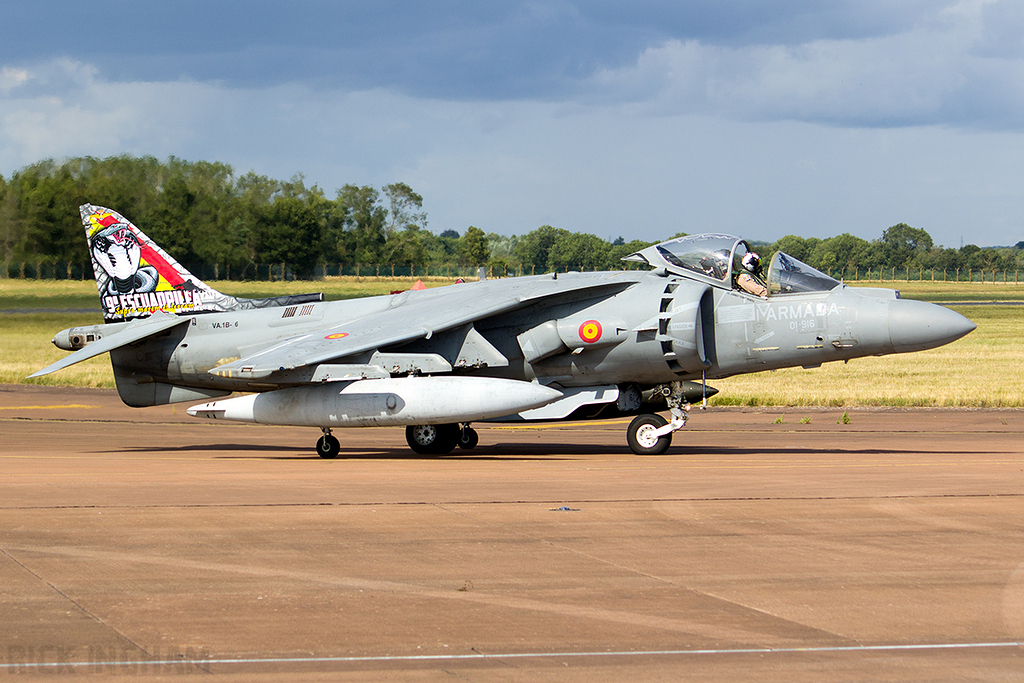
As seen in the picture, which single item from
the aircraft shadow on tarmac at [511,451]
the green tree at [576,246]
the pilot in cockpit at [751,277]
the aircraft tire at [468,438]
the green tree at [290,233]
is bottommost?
the aircraft shadow on tarmac at [511,451]

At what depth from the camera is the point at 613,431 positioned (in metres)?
22.2

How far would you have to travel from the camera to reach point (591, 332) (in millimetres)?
16438

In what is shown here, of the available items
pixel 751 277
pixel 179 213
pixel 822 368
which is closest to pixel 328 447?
pixel 751 277

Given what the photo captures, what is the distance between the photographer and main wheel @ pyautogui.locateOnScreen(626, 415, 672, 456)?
16.5 meters

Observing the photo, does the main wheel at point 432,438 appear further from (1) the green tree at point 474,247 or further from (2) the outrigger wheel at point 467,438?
(1) the green tree at point 474,247

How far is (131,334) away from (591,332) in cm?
802

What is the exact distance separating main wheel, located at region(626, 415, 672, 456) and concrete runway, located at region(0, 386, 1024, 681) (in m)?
0.77

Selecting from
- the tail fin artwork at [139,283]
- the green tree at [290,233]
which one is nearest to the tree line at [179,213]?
the green tree at [290,233]

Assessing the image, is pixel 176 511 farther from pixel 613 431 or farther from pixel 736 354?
pixel 613 431

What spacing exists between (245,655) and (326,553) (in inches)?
108

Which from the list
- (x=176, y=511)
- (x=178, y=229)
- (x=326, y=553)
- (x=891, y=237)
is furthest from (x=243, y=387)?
(x=891, y=237)

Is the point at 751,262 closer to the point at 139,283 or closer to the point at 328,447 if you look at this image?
the point at 328,447

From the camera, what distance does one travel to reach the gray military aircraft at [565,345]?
51.3ft

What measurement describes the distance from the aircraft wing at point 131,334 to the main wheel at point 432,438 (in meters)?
4.66
